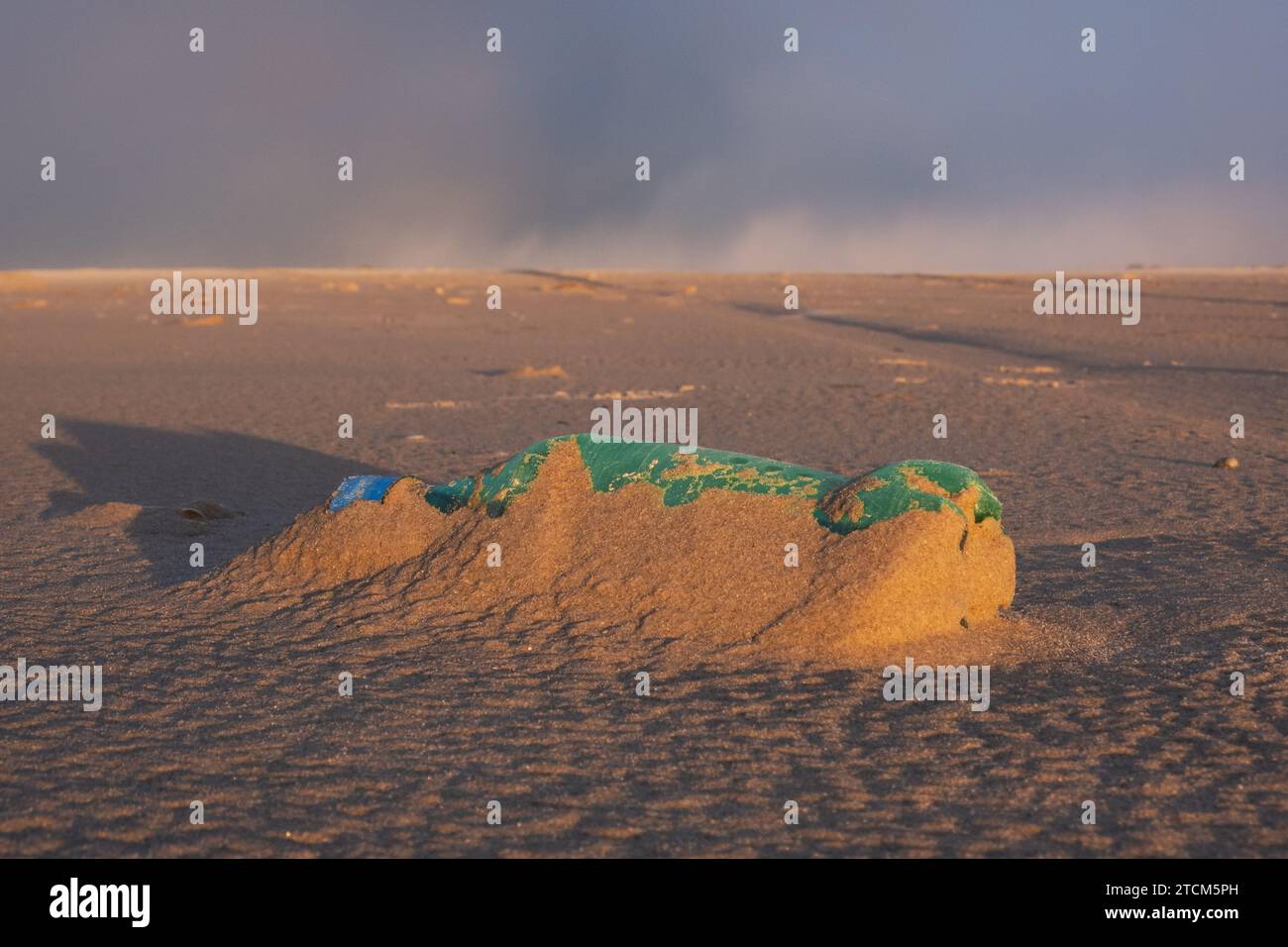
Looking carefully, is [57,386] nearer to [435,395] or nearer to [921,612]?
[435,395]

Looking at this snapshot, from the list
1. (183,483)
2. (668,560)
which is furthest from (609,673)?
(183,483)

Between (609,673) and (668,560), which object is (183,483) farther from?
(609,673)

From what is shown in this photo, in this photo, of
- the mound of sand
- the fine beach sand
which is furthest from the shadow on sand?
the mound of sand

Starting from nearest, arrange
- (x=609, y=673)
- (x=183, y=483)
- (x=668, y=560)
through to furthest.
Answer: (x=609, y=673)
(x=668, y=560)
(x=183, y=483)
